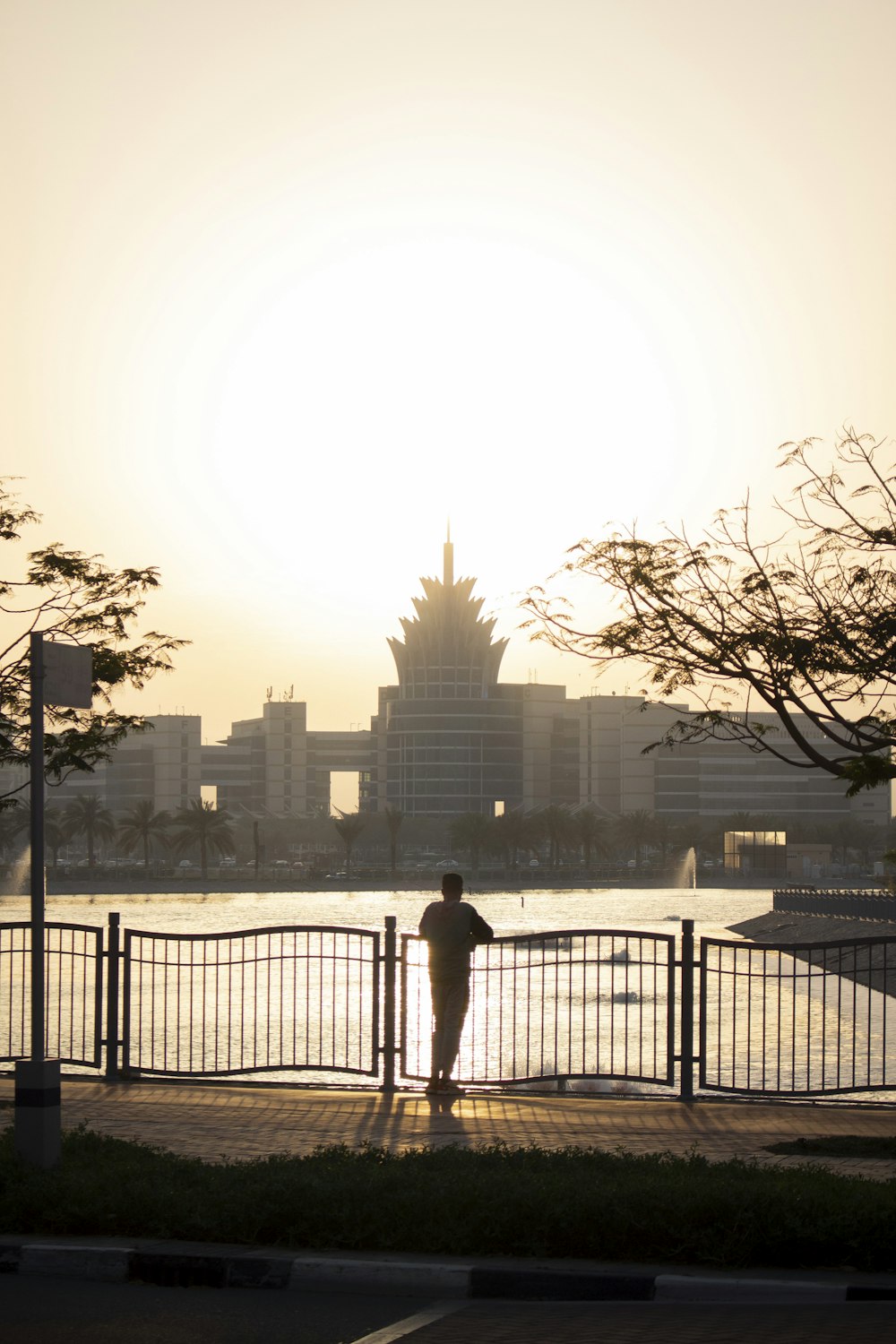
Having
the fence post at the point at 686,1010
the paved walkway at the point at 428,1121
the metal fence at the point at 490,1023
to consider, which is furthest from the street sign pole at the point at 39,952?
the fence post at the point at 686,1010

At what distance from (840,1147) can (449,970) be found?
4500mm

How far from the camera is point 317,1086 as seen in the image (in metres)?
15.7

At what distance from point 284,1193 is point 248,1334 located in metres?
1.70

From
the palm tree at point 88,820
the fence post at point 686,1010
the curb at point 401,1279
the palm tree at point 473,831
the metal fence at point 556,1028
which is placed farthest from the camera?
the palm tree at point 473,831

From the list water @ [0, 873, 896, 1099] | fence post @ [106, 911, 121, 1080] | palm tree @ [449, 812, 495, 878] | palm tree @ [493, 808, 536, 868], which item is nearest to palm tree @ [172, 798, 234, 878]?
palm tree @ [449, 812, 495, 878]

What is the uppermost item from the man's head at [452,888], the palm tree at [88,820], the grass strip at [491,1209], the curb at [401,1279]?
the man's head at [452,888]

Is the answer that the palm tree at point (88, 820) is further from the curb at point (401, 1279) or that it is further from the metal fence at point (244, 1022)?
the curb at point (401, 1279)

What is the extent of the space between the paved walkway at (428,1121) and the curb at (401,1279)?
2.50m

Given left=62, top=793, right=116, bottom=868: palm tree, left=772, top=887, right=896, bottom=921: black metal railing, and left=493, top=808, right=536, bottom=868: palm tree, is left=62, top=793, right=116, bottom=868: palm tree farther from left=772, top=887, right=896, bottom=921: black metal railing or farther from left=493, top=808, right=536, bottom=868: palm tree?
left=772, top=887, right=896, bottom=921: black metal railing

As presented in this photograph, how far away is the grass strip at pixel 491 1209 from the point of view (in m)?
8.30

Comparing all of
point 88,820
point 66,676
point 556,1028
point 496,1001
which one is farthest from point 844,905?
point 88,820

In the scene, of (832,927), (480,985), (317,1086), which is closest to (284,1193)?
(317,1086)

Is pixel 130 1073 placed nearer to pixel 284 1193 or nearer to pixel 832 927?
pixel 284 1193

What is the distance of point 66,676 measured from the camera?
10922mm
